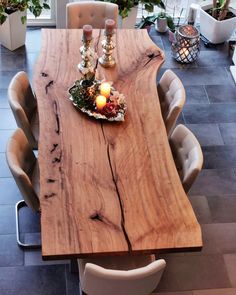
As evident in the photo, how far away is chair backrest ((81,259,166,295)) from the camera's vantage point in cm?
224

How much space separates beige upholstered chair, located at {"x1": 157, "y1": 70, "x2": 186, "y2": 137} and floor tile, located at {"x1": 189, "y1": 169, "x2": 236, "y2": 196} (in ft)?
1.70

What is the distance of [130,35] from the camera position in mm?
3650

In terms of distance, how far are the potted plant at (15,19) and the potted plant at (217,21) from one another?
1.50 m

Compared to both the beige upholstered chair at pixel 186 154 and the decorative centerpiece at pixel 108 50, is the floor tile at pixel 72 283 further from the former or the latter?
the decorative centerpiece at pixel 108 50

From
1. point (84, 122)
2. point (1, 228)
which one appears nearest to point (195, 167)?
point (84, 122)

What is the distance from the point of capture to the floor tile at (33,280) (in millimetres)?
2928

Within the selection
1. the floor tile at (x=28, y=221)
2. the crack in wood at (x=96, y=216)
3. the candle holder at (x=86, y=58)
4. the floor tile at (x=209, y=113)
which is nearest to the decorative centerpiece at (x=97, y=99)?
the candle holder at (x=86, y=58)

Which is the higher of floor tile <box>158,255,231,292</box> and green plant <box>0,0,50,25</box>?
green plant <box>0,0,50,25</box>

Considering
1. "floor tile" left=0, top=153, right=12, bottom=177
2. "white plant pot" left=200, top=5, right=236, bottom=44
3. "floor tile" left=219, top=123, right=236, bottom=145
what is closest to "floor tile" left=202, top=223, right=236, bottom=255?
"floor tile" left=219, top=123, right=236, bottom=145

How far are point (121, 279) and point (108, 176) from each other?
0.58m

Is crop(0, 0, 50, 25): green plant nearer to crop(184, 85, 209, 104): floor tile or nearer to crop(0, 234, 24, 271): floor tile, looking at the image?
crop(184, 85, 209, 104): floor tile

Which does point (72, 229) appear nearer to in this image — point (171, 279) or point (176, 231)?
point (176, 231)

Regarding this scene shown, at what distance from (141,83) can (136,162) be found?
0.71 metres

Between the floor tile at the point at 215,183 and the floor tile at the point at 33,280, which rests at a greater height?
the floor tile at the point at 215,183
